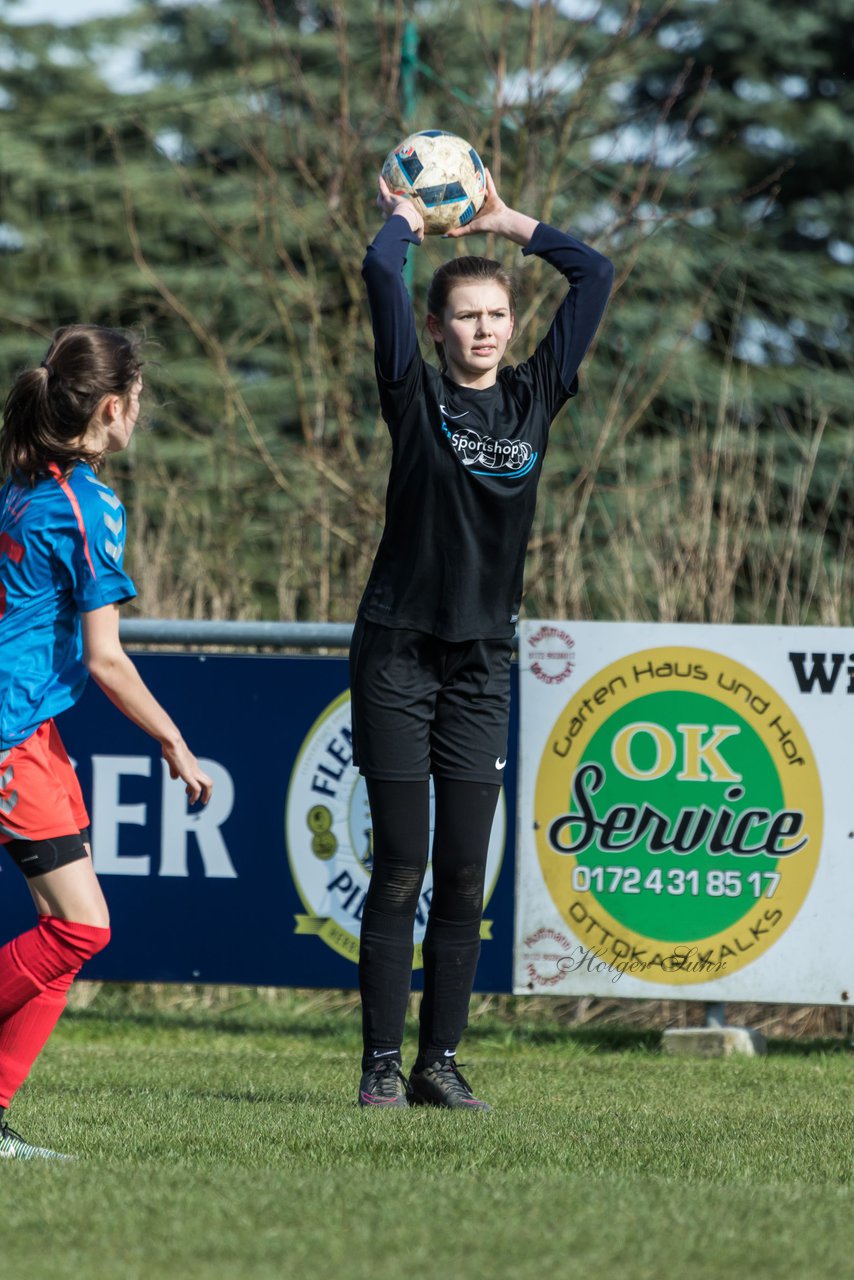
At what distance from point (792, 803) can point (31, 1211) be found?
3.68 m

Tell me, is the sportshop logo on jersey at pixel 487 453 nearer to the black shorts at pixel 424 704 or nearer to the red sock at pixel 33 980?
the black shorts at pixel 424 704

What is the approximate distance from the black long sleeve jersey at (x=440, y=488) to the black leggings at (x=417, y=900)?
49 cm

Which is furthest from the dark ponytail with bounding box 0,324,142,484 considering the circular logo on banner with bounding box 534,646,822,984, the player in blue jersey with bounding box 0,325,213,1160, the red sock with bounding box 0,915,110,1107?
the circular logo on banner with bounding box 534,646,822,984

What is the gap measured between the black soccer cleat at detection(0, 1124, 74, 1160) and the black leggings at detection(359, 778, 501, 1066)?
3.48ft

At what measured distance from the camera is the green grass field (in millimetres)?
2996

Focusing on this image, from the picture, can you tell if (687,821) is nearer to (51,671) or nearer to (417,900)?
(417,900)

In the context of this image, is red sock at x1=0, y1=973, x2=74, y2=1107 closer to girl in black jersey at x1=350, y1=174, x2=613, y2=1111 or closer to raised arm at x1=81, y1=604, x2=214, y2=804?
raised arm at x1=81, y1=604, x2=214, y2=804

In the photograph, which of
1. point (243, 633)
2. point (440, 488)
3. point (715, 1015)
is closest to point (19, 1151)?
point (440, 488)

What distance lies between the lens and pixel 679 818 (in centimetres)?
626

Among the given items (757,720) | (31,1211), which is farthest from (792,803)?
(31,1211)

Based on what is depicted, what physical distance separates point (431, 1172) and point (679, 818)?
109 inches

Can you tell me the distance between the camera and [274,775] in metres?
6.59

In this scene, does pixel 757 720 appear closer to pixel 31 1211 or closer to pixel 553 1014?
pixel 553 1014

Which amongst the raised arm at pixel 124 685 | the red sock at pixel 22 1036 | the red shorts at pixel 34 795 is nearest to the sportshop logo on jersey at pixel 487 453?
the raised arm at pixel 124 685
